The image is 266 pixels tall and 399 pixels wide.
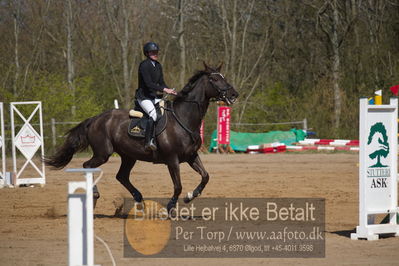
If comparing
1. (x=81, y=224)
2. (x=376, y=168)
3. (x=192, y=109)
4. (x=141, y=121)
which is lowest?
(x=81, y=224)

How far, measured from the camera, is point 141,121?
414 inches

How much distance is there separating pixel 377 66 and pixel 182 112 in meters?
21.3

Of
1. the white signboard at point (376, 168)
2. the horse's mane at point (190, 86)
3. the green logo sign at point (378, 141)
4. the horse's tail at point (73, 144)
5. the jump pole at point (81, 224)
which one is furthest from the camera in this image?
the horse's tail at point (73, 144)

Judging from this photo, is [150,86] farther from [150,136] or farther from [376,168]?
[376,168]

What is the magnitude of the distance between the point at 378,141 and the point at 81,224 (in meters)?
4.62

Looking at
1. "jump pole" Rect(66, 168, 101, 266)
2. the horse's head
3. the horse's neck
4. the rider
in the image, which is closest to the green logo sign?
the horse's head

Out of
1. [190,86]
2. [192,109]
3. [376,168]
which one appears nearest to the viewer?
[376,168]

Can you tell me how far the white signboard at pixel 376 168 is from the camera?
8.30 m

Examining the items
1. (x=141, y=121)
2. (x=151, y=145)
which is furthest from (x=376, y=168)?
(x=141, y=121)

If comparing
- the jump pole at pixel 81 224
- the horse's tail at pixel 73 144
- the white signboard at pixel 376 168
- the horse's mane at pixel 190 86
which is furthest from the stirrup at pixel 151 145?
the jump pole at pixel 81 224

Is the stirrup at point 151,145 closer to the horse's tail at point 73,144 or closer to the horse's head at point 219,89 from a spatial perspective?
the horse's head at point 219,89

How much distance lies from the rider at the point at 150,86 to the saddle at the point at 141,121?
0.28 ft

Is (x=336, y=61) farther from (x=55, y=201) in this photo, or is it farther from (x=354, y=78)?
(x=55, y=201)

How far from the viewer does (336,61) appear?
100 ft
